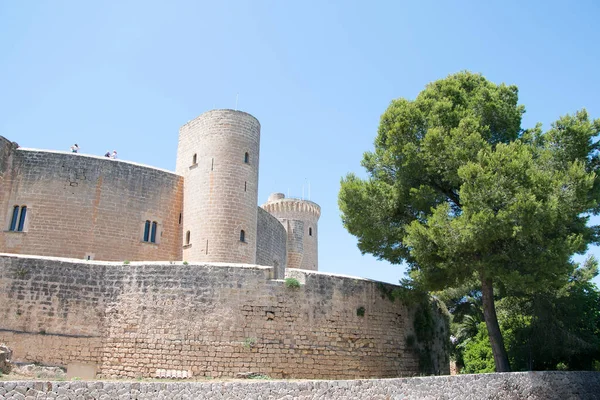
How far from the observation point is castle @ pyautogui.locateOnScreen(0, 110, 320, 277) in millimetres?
21578

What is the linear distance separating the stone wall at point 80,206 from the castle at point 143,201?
0.04 metres

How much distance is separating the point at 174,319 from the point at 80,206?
9.18m

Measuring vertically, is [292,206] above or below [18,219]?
above

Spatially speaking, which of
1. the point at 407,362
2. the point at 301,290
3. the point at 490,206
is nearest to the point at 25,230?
the point at 301,290

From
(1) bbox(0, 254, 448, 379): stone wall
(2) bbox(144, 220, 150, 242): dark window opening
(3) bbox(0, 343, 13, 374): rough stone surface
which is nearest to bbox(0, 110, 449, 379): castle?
(1) bbox(0, 254, 448, 379): stone wall

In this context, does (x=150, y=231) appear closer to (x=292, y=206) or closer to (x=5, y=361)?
(x=5, y=361)

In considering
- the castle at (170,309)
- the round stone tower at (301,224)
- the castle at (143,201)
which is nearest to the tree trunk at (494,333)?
the castle at (170,309)

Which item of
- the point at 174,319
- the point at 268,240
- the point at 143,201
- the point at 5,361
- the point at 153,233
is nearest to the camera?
the point at 5,361

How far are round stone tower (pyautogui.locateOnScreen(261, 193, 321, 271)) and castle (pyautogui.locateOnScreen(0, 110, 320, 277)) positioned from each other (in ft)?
67.8

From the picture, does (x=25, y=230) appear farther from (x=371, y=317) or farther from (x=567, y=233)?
(x=567, y=233)

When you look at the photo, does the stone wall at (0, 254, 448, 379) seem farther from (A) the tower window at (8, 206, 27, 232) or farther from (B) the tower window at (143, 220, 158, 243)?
(B) the tower window at (143, 220, 158, 243)

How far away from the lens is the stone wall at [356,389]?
33.6ft

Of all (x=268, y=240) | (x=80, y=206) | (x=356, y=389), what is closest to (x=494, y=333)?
(x=356, y=389)

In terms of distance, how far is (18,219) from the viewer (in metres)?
21.5
